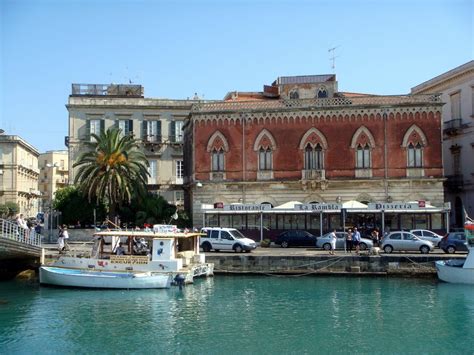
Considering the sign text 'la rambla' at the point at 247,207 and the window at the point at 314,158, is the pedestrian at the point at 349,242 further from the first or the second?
the window at the point at 314,158

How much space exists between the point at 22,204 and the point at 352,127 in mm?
50577

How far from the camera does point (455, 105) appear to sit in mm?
52719

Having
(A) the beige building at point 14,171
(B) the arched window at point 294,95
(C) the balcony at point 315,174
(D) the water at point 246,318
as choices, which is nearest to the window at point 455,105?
(B) the arched window at point 294,95

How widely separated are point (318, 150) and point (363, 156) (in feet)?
11.4

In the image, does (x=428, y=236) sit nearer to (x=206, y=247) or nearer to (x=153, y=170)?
(x=206, y=247)

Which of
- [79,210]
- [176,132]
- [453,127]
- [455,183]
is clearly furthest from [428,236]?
[176,132]

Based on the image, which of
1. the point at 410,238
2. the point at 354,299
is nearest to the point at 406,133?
the point at 410,238

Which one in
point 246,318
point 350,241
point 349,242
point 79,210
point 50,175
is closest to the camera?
point 246,318

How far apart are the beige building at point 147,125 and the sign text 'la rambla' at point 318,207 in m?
23.0

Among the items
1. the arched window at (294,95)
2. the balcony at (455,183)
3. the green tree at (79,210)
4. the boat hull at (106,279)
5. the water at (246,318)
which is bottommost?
the water at (246,318)

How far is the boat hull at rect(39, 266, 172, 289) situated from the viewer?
2881 cm

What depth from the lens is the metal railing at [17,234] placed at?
28.5m

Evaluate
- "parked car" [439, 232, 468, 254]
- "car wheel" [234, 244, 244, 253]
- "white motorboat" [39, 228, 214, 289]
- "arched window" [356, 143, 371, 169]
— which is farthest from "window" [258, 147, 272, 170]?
"parked car" [439, 232, 468, 254]

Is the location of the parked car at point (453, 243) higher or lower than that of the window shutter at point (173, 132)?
lower
